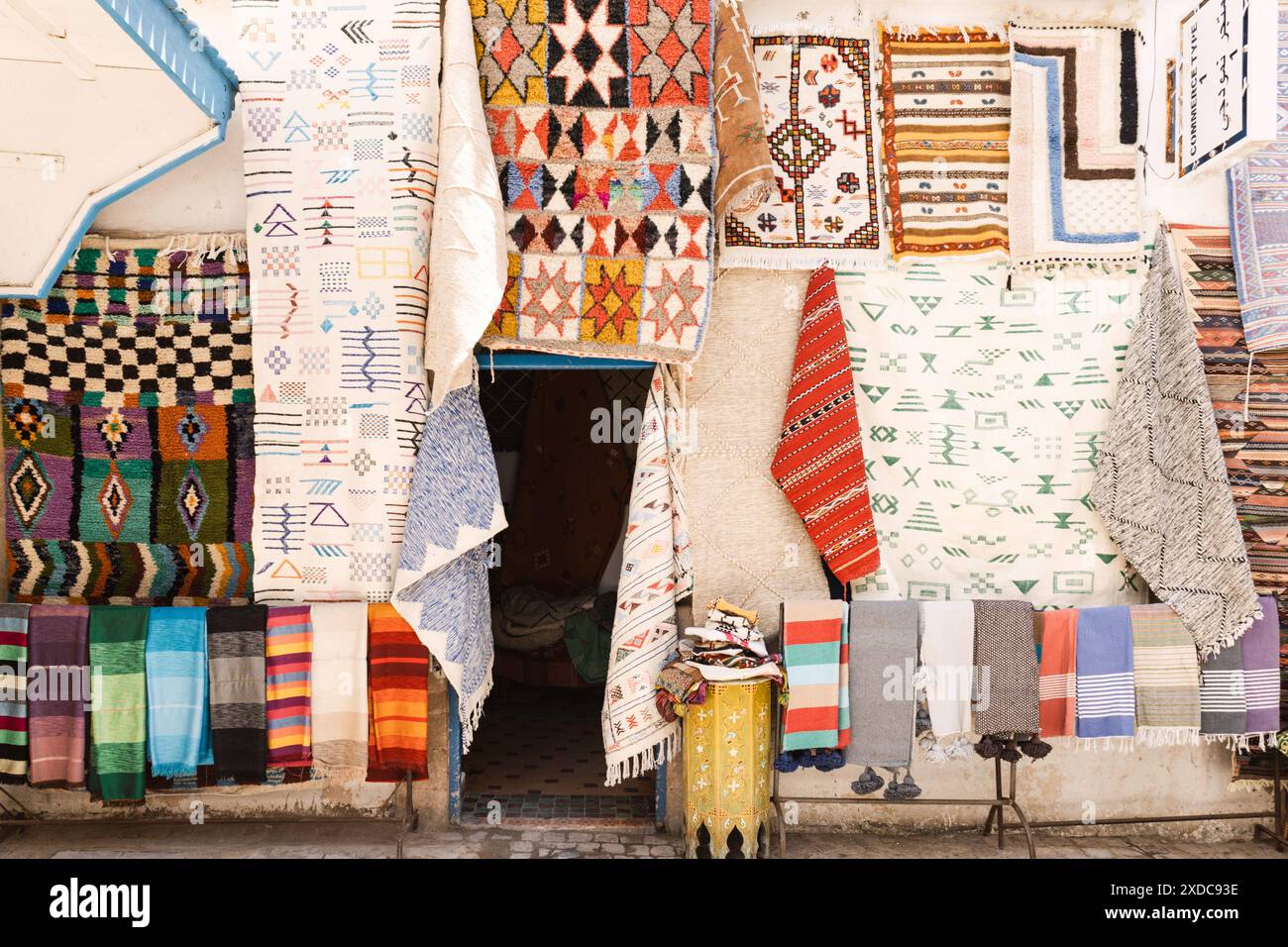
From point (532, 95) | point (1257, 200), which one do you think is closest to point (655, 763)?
point (532, 95)

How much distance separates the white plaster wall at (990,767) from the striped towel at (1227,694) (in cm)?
38

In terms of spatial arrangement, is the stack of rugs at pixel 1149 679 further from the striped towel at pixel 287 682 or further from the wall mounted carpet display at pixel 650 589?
the striped towel at pixel 287 682

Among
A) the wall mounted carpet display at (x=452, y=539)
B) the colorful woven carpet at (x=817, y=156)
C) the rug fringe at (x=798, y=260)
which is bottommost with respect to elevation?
the wall mounted carpet display at (x=452, y=539)

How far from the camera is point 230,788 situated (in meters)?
4.34

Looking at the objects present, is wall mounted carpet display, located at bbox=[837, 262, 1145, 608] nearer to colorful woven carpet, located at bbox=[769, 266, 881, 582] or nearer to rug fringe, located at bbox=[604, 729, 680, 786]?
colorful woven carpet, located at bbox=[769, 266, 881, 582]

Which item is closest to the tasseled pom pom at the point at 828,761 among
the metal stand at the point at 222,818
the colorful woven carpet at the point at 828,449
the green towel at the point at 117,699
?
the colorful woven carpet at the point at 828,449

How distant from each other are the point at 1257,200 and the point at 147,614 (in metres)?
5.23

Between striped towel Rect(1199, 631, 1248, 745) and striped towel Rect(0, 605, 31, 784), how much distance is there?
506cm

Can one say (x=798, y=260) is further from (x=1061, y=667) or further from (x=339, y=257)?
(x=1061, y=667)

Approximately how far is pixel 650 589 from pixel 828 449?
1.00 m

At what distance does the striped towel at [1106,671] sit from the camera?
161 inches

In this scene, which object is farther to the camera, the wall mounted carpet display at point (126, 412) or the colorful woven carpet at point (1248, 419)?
the colorful woven carpet at point (1248, 419)

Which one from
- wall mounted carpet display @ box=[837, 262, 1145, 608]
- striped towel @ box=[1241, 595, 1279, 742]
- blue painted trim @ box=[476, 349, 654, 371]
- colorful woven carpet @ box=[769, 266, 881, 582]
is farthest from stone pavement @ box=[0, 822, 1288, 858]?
blue painted trim @ box=[476, 349, 654, 371]

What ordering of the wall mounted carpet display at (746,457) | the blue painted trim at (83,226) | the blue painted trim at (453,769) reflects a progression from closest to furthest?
the blue painted trim at (83,226) < the wall mounted carpet display at (746,457) < the blue painted trim at (453,769)
